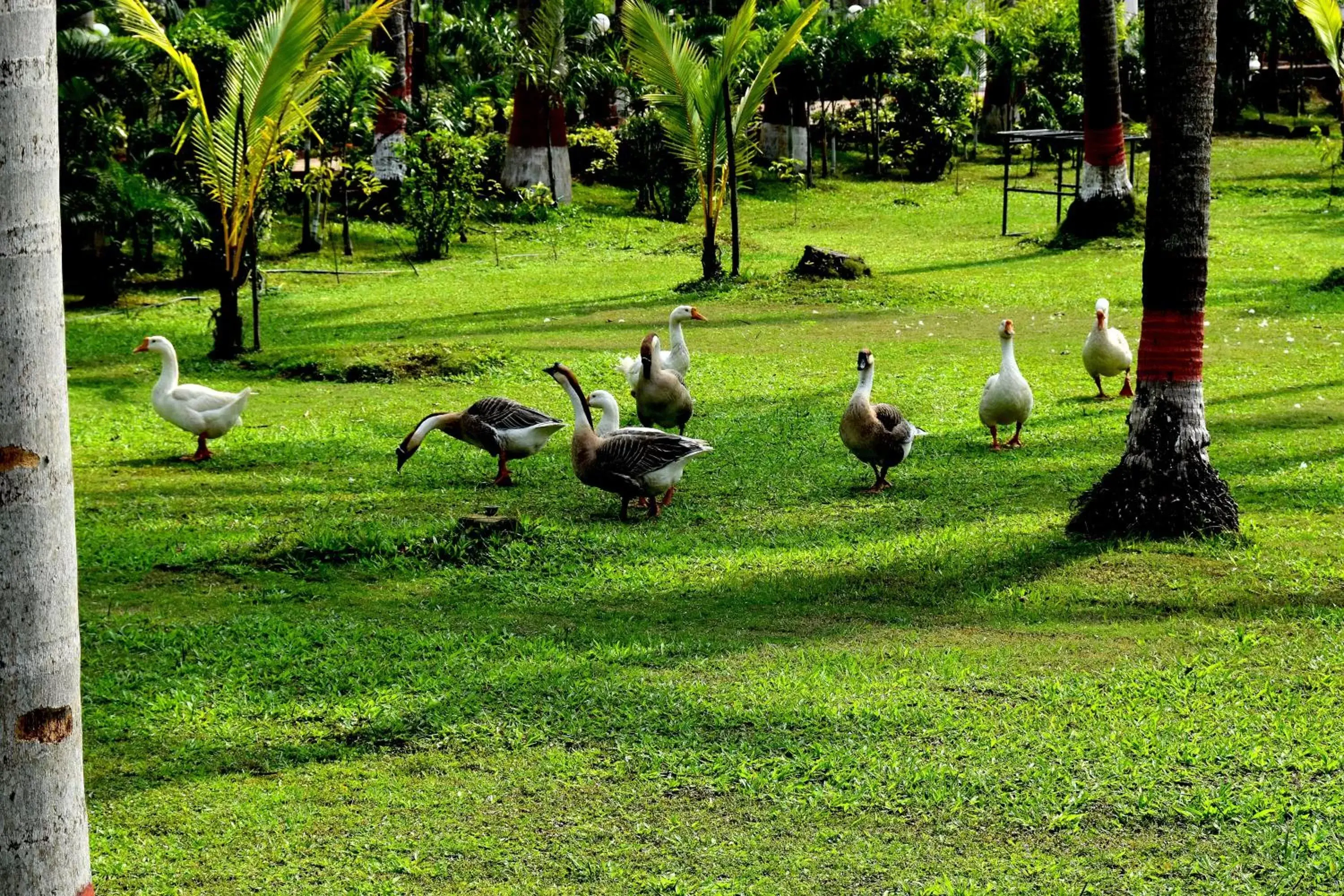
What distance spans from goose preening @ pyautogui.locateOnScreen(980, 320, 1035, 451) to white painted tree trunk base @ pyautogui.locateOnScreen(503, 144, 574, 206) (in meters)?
15.5

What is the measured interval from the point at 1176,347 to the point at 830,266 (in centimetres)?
1061

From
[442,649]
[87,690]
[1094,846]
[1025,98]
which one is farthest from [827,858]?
[1025,98]

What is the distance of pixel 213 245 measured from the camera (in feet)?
54.7

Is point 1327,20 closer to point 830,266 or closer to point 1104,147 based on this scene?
point 1104,147

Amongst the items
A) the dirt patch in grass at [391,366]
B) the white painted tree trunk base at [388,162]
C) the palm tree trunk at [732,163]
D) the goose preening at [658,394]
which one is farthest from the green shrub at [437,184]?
the goose preening at [658,394]

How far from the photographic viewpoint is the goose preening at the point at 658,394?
1046 cm

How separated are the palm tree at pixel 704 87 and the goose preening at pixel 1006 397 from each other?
24.6ft

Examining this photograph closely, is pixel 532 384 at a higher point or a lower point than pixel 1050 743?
higher

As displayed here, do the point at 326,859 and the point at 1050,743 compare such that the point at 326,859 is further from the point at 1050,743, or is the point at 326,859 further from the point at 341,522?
the point at 341,522

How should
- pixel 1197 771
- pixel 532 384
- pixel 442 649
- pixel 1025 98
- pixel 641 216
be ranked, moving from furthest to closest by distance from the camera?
1. pixel 1025 98
2. pixel 641 216
3. pixel 532 384
4. pixel 442 649
5. pixel 1197 771

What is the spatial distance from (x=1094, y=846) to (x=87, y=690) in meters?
4.13

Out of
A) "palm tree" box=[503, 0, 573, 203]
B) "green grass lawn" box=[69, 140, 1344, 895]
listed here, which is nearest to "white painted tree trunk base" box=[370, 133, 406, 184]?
"palm tree" box=[503, 0, 573, 203]

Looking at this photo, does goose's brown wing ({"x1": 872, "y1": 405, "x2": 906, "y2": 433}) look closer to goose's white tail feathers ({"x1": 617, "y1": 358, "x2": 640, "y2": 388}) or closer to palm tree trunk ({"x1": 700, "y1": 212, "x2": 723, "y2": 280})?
goose's white tail feathers ({"x1": 617, "y1": 358, "x2": 640, "y2": 388})

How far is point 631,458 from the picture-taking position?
877cm
